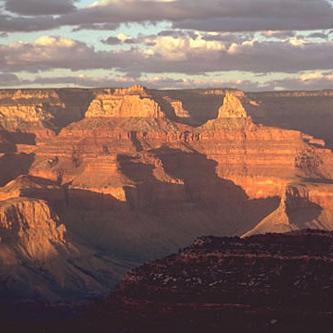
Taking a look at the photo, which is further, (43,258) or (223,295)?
(43,258)

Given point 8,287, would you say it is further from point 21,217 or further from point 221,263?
point 221,263

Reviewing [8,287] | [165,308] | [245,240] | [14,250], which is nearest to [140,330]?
[165,308]

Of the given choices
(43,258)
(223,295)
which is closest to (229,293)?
(223,295)

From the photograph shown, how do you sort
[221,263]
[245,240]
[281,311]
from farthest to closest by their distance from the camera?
[245,240] < [221,263] < [281,311]

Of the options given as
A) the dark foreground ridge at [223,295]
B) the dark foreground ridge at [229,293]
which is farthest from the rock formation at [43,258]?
the dark foreground ridge at [229,293]

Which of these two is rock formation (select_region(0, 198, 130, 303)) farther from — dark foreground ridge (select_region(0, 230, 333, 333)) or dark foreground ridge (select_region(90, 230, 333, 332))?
dark foreground ridge (select_region(90, 230, 333, 332))

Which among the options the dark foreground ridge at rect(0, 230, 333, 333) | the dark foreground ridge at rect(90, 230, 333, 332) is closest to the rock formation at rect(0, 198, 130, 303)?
the dark foreground ridge at rect(0, 230, 333, 333)

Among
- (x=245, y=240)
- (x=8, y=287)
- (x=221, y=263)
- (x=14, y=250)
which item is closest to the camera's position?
(x=221, y=263)

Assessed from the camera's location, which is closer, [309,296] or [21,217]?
[309,296]

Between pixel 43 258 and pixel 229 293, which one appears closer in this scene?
pixel 229 293

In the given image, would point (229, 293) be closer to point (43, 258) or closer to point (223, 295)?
point (223, 295)

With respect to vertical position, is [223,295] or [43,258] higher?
[223,295]
